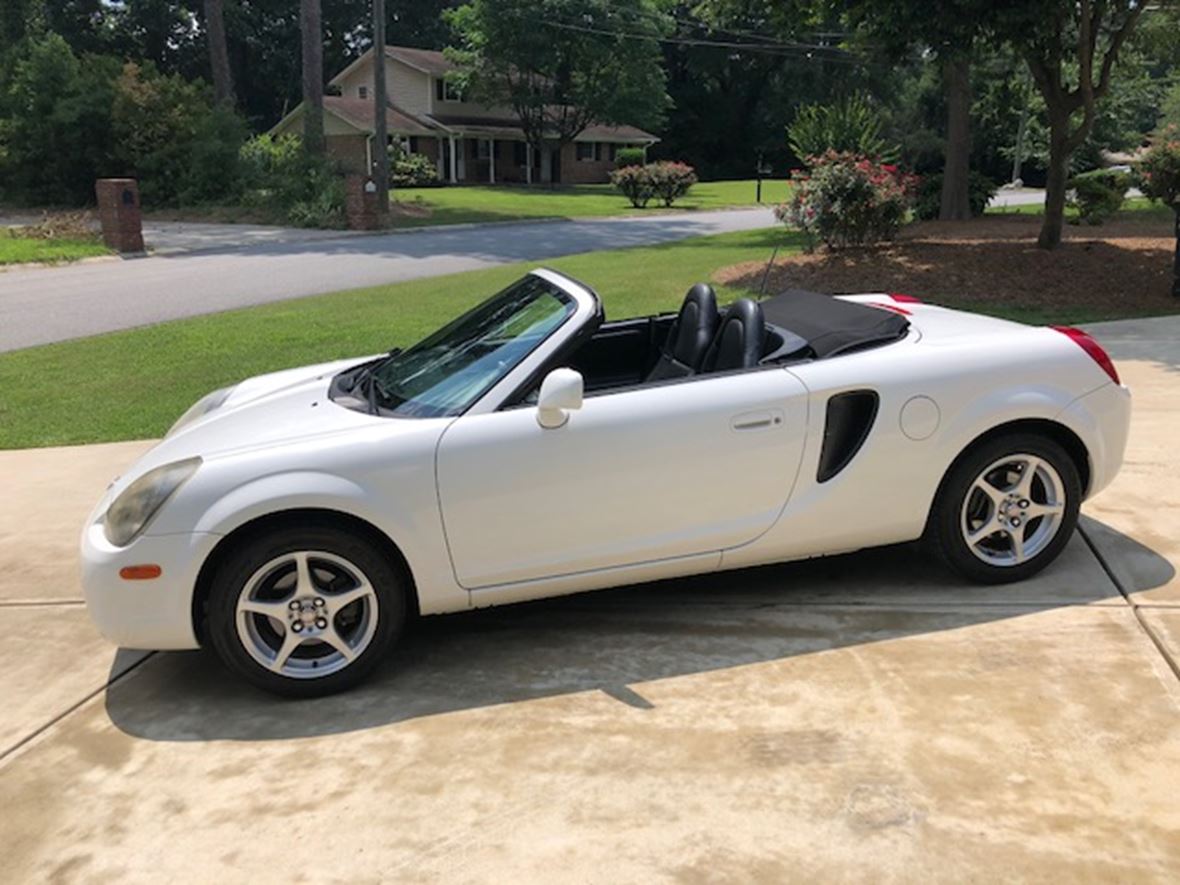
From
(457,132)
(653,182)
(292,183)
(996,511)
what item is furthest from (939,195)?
(457,132)

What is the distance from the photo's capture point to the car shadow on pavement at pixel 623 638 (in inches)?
141

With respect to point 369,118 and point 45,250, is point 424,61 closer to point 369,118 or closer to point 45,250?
point 369,118

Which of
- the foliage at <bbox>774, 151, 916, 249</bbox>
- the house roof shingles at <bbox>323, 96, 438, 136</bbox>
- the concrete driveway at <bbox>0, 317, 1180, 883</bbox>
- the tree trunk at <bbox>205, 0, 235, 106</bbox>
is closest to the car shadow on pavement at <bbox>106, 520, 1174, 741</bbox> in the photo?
the concrete driveway at <bbox>0, 317, 1180, 883</bbox>

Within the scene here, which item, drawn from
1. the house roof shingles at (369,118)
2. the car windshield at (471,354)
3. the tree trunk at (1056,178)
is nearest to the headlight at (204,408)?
the car windshield at (471,354)

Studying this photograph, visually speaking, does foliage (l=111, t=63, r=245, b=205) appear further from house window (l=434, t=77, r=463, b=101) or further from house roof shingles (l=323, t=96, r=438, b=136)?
house window (l=434, t=77, r=463, b=101)

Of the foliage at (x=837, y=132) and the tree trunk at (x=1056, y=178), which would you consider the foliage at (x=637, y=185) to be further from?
the tree trunk at (x=1056, y=178)

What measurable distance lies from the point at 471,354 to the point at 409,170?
42.3 meters

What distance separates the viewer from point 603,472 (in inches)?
145

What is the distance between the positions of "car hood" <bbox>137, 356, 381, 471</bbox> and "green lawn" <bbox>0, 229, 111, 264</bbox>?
18.9 m

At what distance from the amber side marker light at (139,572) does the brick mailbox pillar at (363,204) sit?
2515cm

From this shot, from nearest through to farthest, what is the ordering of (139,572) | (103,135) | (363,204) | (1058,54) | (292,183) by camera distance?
(139,572) < (1058,54) < (363,204) < (292,183) < (103,135)

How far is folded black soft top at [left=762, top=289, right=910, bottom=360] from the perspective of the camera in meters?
4.12

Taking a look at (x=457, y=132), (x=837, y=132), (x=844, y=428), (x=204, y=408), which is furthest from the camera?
(x=457, y=132)

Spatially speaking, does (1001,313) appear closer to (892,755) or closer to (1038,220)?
(892,755)
